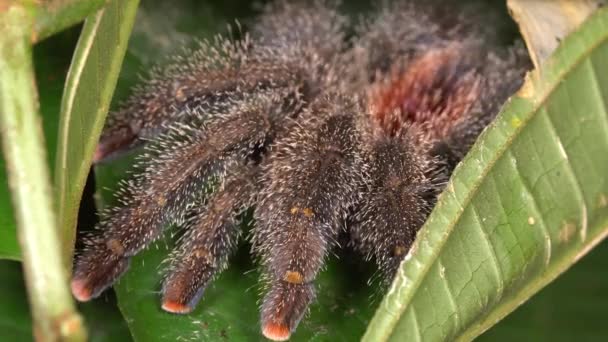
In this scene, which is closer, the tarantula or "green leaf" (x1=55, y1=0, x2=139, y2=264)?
"green leaf" (x1=55, y1=0, x2=139, y2=264)

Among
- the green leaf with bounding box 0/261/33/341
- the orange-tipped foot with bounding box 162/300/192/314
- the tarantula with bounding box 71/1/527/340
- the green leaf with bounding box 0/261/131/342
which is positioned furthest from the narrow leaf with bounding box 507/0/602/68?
the green leaf with bounding box 0/261/33/341

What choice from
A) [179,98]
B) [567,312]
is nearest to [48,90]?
[179,98]

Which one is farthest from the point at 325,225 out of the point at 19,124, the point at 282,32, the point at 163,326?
the point at 282,32

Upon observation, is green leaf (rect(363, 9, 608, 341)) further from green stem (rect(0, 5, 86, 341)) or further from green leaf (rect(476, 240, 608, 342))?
green leaf (rect(476, 240, 608, 342))

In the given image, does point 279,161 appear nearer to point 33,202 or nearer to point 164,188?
point 164,188

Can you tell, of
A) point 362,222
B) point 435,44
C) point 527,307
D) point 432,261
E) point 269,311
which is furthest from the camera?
point 435,44

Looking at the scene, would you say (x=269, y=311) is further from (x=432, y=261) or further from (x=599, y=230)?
(x=599, y=230)

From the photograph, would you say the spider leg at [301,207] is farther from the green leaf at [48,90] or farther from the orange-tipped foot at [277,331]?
the green leaf at [48,90]
